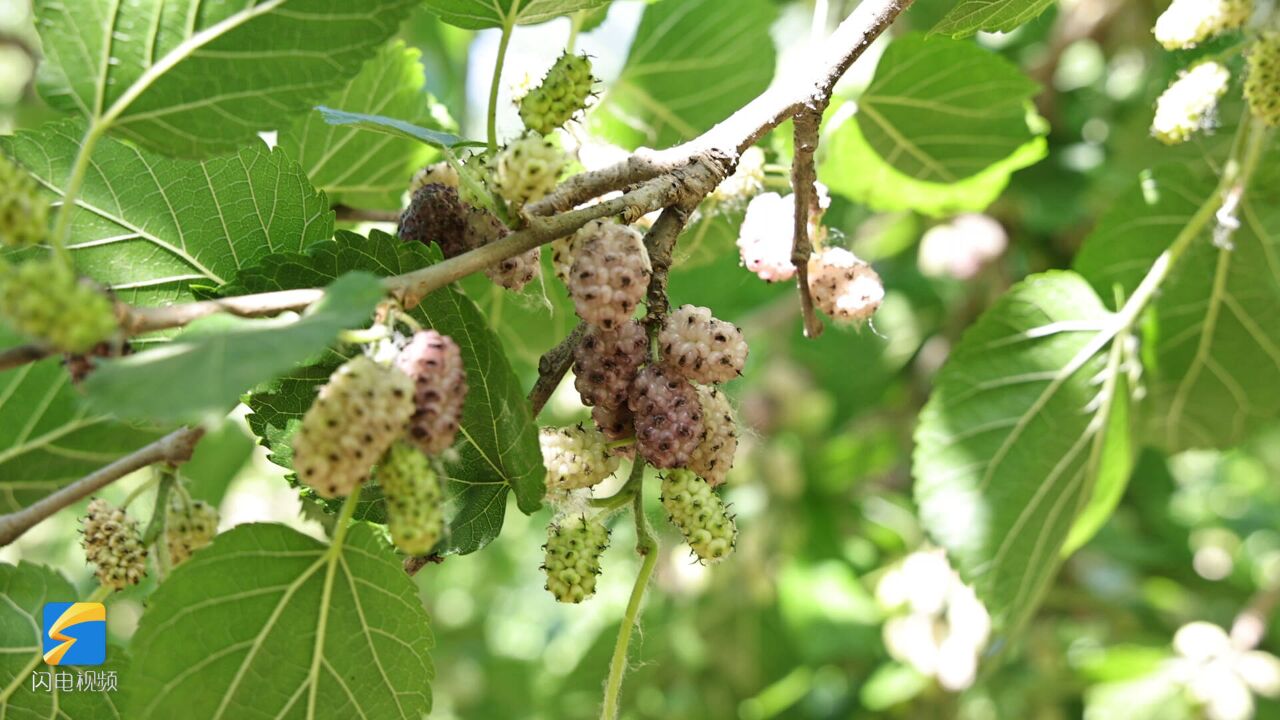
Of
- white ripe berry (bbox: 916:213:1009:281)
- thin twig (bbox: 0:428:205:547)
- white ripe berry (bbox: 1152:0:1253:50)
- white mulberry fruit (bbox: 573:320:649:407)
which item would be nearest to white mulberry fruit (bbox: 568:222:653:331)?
white mulberry fruit (bbox: 573:320:649:407)

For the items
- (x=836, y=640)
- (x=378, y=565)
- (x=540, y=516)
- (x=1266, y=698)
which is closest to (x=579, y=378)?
(x=378, y=565)

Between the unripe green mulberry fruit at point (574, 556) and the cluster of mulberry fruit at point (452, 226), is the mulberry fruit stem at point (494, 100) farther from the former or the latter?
the unripe green mulberry fruit at point (574, 556)

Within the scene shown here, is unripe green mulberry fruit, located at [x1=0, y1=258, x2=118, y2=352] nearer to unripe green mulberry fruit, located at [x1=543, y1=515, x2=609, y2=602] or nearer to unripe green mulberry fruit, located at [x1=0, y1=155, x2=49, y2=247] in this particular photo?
unripe green mulberry fruit, located at [x1=0, y1=155, x2=49, y2=247]

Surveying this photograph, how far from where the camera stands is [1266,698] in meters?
1.80

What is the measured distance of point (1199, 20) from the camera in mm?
970

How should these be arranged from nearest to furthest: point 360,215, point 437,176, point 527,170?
point 527,170 < point 437,176 < point 360,215

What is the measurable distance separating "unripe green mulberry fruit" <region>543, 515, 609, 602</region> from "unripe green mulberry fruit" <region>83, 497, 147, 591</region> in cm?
43

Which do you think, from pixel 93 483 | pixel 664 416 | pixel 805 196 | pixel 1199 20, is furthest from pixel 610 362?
pixel 1199 20

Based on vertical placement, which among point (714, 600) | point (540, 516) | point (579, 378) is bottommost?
point (579, 378)

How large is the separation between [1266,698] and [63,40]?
6.57 ft

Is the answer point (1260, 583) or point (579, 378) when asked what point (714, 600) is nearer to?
point (1260, 583)

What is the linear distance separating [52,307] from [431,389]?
0.63 feet

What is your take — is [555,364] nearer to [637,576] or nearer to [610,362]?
[610,362]

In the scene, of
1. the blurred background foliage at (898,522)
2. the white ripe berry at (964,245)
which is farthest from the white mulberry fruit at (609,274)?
the white ripe berry at (964,245)
